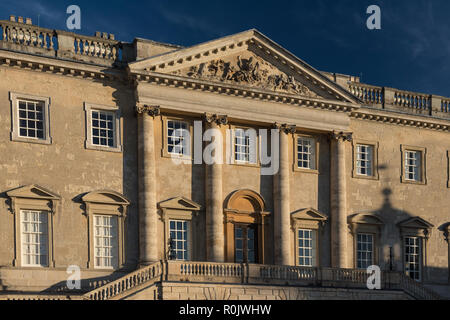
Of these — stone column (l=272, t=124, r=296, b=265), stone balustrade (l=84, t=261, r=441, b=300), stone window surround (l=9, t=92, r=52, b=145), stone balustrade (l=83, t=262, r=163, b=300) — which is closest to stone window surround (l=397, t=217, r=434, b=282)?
stone balustrade (l=84, t=261, r=441, b=300)

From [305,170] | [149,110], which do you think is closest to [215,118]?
[149,110]

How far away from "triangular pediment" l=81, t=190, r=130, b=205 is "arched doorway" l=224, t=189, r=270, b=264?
523 cm

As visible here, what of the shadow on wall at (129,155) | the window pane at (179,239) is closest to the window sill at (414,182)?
the window pane at (179,239)

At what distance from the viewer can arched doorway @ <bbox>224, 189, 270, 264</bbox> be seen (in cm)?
3597

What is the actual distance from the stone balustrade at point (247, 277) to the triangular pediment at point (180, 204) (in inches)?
147

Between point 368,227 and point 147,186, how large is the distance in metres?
12.5

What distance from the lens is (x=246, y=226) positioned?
3653 cm

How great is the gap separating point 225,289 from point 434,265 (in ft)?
50.1

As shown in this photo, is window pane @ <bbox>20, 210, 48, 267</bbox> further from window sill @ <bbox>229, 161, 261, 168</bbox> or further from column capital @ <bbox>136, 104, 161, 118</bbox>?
window sill @ <bbox>229, 161, 261, 168</bbox>

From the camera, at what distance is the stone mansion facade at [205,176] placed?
103 ft

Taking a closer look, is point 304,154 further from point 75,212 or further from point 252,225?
point 75,212

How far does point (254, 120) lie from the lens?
36500 mm

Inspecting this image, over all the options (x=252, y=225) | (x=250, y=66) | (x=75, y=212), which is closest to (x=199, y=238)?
(x=252, y=225)

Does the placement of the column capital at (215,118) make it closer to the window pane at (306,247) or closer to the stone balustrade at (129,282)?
the window pane at (306,247)
